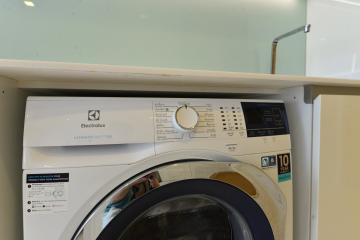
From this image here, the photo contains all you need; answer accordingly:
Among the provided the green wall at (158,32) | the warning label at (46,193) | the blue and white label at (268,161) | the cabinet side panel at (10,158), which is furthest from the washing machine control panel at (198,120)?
the green wall at (158,32)

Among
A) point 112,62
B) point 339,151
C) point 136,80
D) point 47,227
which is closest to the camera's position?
point 47,227

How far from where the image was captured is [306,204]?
0.85m

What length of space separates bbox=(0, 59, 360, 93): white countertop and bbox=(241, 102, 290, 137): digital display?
0.08 meters

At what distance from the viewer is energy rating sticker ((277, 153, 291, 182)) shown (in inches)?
32.3

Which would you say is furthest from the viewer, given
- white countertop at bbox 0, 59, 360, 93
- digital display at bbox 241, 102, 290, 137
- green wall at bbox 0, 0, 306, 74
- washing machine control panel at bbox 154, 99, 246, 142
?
green wall at bbox 0, 0, 306, 74

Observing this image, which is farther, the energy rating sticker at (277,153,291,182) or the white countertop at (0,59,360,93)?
the energy rating sticker at (277,153,291,182)

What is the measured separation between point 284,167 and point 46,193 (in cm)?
70

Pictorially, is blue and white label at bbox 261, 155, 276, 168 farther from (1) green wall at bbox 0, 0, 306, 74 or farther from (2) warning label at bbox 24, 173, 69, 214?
(1) green wall at bbox 0, 0, 306, 74

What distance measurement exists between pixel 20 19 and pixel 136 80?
0.84 m

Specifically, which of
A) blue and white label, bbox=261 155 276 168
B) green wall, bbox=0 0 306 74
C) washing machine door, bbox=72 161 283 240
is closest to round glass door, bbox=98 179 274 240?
washing machine door, bbox=72 161 283 240

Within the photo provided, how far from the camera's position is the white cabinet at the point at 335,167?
0.82 m

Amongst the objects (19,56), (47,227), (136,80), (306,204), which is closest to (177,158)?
(136,80)

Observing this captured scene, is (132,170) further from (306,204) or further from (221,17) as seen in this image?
(221,17)

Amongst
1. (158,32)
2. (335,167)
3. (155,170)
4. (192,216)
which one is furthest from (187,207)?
(158,32)
